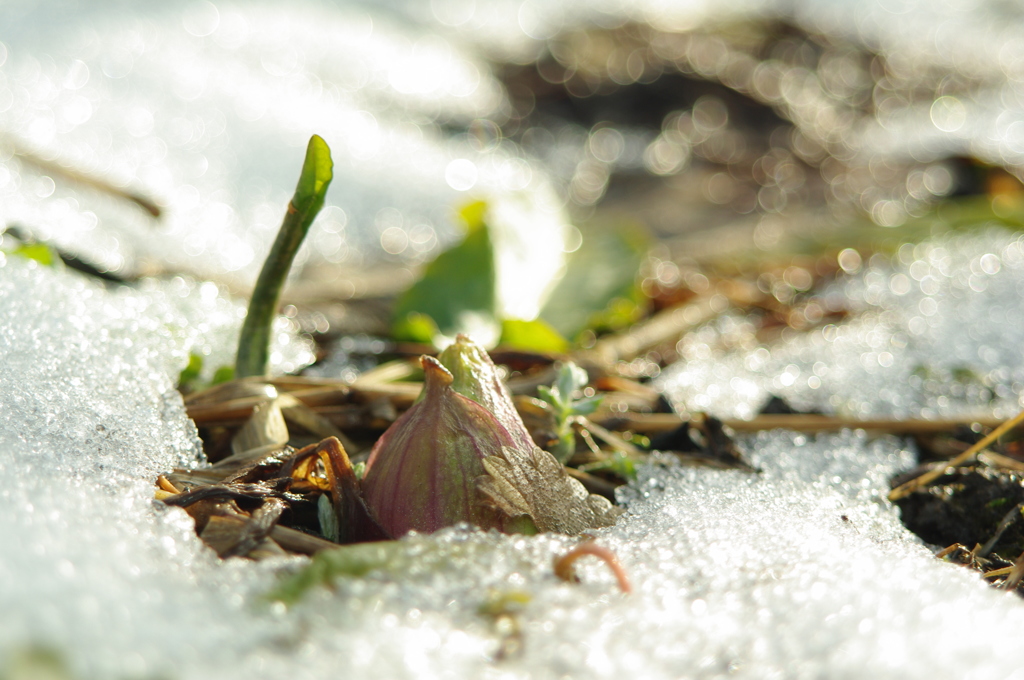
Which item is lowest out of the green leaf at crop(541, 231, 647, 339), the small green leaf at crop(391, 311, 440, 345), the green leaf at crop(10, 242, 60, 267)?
the green leaf at crop(10, 242, 60, 267)

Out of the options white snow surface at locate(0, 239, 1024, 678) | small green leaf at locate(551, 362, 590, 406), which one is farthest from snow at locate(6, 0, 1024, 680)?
small green leaf at locate(551, 362, 590, 406)

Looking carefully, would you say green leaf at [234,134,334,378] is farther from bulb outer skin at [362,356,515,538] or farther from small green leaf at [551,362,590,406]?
small green leaf at [551,362,590,406]

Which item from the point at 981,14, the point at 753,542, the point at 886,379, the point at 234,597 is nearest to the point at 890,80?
the point at 981,14

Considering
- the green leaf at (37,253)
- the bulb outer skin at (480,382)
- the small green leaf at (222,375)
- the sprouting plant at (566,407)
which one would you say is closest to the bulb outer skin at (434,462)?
the bulb outer skin at (480,382)

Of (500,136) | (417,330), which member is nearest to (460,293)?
(417,330)

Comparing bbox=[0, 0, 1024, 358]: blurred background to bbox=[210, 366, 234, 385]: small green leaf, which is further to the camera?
bbox=[0, 0, 1024, 358]: blurred background

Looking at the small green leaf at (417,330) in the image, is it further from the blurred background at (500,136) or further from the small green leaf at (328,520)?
the small green leaf at (328,520)
